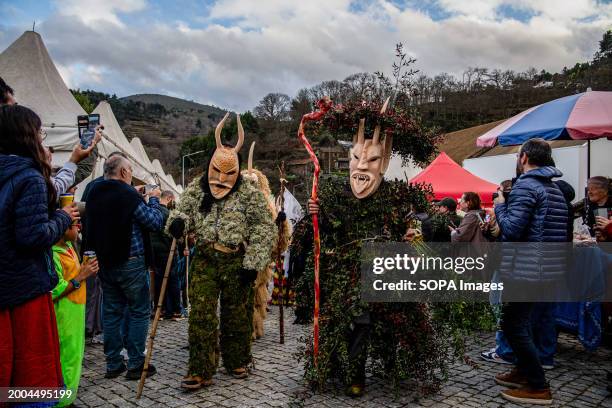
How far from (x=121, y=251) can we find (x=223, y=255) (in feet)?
3.37

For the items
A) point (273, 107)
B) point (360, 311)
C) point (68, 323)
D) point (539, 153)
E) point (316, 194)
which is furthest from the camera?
point (273, 107)

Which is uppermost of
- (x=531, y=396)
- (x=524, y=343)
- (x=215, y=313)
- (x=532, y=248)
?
(x=532, y=248)

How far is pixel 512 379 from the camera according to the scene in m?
4.70

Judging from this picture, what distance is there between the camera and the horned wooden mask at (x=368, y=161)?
14.9 ft

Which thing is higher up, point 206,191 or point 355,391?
point 206,191

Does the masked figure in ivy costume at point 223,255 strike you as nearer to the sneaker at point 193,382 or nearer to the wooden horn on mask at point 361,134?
the sneaker at point 193,382

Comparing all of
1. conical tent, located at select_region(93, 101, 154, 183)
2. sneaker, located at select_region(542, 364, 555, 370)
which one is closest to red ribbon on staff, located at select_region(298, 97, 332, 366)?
sneaker, located at select_region(542, 364, 555, 370)

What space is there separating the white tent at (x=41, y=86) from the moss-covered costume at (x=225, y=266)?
4.69 meters

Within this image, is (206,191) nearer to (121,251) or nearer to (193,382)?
(121,251)

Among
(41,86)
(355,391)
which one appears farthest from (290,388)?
(41,86)

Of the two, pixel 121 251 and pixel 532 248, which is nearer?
pixel 532 248

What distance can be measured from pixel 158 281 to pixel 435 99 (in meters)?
Answer: 43.8

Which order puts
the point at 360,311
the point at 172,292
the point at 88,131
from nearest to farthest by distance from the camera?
the point at 88,131 < the point at 360,311 < the point at 172,292

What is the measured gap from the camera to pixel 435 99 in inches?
1859
